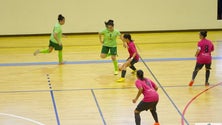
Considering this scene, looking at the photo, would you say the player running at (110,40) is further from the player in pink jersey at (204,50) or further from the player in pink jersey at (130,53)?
the player in pink jersey at (204,50)

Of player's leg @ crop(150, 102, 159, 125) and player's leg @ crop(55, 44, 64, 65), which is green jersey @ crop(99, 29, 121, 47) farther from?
player's leg @ crop(150, 102, 159, 125)

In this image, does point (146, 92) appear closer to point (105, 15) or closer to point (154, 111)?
point (154, 111)

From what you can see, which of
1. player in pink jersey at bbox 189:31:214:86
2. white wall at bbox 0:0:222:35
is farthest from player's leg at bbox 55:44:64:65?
player in pink jersey at bbox 189:31:214:86

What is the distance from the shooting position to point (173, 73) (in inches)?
561

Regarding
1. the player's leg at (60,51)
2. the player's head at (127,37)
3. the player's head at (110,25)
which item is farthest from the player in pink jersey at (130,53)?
the player's leg at (60,51)

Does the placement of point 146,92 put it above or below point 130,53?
below

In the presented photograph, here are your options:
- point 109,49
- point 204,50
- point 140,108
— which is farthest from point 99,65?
point 140,108

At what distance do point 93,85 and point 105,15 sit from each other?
6.90m

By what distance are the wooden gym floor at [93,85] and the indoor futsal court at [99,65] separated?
0.02m

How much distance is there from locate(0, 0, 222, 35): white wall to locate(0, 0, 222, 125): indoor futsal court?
4 cm

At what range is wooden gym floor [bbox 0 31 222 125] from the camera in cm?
1092

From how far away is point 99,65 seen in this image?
15.3 m

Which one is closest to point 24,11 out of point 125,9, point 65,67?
point 125,9

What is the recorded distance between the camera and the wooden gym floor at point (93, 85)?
10.9 meters
